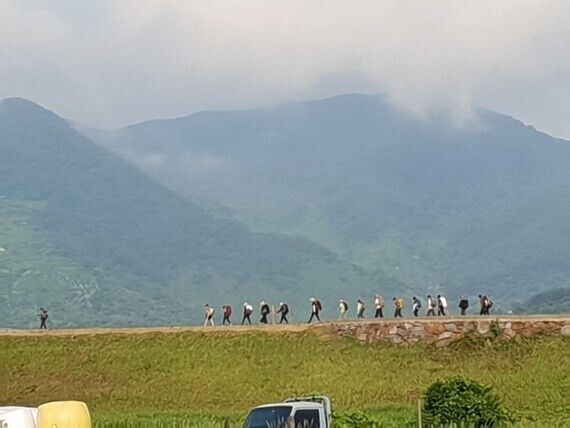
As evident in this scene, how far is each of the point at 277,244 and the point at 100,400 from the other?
425 ft

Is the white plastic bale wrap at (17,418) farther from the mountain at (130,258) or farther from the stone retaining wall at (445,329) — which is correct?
the mountain at (130,258)

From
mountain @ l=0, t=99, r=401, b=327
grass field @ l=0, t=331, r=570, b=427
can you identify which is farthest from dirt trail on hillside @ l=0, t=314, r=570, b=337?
mountain @ l=0, t=99, r=401, b=327

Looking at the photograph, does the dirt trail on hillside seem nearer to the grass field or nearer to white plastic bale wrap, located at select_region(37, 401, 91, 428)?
the grass field

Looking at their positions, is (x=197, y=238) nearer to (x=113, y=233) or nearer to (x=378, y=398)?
(x=113, y=233)

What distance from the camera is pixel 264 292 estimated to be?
157 metres

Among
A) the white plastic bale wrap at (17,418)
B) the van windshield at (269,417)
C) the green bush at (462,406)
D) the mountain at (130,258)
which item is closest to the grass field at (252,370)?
the green bush at (462,406)

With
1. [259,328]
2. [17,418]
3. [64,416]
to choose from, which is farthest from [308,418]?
[259,328]

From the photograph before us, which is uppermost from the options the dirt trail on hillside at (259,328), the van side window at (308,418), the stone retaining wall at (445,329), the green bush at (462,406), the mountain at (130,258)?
the mountain at (130,258)

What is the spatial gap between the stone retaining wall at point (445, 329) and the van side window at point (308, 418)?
25336 mm

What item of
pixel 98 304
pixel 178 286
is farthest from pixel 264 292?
pixel 98 304

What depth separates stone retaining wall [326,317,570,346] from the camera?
157ft

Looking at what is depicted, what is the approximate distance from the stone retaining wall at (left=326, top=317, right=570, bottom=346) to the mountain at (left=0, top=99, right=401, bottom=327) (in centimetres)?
8249

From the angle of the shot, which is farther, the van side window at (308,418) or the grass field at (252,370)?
the grass field at (252,370)

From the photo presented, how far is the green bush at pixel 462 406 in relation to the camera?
30.2 m
